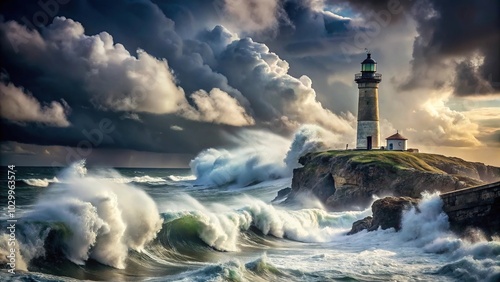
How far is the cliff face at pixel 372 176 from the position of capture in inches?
1216

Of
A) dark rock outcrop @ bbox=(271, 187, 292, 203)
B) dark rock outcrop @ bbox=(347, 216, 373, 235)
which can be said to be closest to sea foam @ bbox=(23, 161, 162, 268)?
dark rock outcrop @ bbox=(347, 216, 373, 235)

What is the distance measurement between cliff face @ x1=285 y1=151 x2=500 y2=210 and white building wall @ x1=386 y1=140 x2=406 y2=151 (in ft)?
9.60

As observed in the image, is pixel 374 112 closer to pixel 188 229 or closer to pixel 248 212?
pixel 248 212

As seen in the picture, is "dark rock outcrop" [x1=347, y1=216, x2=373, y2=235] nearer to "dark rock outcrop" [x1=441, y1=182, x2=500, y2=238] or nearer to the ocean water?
the ocean water

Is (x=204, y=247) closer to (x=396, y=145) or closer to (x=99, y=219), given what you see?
(x=99, y=219)

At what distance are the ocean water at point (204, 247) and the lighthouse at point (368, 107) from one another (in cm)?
1630

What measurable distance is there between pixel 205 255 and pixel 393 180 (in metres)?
15.4

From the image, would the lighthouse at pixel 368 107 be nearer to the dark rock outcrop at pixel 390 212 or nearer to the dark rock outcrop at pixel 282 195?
the dark rock outcrop at pixel 282 195

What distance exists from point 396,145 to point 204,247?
78.8 ft

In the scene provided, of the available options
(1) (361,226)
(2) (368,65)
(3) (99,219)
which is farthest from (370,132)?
(3) (99,219)

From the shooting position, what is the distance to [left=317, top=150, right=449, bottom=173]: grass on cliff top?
3425 centimetres

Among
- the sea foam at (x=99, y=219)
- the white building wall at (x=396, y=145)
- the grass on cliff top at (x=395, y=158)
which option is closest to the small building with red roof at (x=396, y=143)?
the white building wall at (x=396, y=145)

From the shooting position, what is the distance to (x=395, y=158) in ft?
117

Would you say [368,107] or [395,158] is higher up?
[368,107]
